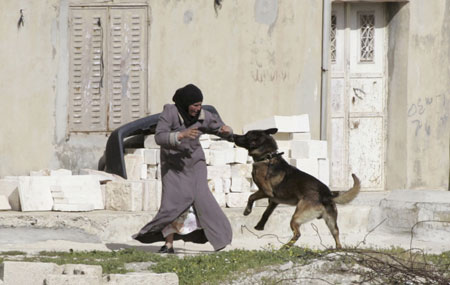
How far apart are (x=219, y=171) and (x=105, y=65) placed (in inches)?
84.7

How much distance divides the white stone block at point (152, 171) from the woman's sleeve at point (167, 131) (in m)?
3.53

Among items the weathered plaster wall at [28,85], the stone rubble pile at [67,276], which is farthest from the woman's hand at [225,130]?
the weathered plaster wall at [28,85]

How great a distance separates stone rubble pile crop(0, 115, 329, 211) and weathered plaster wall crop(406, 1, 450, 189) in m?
1.72

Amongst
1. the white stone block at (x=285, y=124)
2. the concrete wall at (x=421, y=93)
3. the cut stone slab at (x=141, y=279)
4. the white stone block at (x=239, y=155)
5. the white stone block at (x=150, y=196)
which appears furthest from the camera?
the concrete wall at (x=421, y=93)

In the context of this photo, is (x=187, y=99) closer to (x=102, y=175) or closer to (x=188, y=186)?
(x=188, y=186)

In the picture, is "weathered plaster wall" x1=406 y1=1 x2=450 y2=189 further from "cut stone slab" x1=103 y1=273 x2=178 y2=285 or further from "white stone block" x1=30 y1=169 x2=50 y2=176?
"cut stone slab" x1=103 y1=273 x2=178 y2=285

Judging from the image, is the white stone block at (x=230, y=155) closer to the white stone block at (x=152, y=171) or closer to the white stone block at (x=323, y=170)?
the white stone block at (x=152, y=171)

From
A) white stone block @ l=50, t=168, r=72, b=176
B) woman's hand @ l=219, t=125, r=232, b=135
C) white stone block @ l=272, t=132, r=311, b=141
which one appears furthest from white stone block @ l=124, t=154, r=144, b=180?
woman's hand @ l=219, t=125, r=232, b=135

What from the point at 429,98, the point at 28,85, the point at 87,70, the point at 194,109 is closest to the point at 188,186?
the point at 194,109

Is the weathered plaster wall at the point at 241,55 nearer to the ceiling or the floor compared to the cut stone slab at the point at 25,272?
nearer to the ceiling

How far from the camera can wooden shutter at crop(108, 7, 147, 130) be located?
50.1 ft

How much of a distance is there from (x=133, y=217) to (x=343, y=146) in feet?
13.8

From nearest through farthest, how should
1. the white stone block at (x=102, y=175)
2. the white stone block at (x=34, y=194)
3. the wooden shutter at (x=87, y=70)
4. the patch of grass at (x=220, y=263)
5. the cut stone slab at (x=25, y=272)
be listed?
the cut stone slab at (x=25, y=272) → the patch of grass at (x=220, y=263) → the white stone block at (x=34, y=194) → the white stone block at (x=102, y=175) → the wooden shutter at (x=87, y=70)

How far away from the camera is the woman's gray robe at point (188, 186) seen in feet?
36.4
